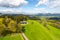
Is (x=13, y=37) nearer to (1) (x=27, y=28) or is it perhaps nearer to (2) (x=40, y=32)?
(1) (x=27, y=28)

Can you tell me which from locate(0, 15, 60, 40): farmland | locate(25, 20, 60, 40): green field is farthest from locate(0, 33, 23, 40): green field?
locate(25, 20, 60, 40): green field

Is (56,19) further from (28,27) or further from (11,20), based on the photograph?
(11,20)

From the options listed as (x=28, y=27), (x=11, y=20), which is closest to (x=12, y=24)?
(x=11, y=20)

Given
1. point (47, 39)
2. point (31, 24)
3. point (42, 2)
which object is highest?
point (42, 2)

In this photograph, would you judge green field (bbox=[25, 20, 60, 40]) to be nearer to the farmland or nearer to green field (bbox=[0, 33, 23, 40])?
the farmland

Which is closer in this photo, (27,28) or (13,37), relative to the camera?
(13,37)

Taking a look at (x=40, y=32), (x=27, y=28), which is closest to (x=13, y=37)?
(x=27, y=28)

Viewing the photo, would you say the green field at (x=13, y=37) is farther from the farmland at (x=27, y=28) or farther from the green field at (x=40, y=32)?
the green field at (x=40, y=32)

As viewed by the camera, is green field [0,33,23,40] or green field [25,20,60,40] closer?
green field [0,33,23,40]
